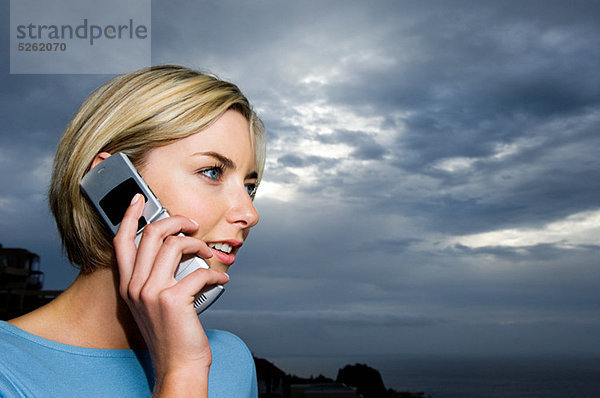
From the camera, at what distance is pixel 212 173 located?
67.1 inches

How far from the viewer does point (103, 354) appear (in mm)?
1648

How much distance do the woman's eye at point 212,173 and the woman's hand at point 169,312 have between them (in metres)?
0.39

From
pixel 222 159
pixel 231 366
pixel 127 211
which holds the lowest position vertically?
pixel 231 366

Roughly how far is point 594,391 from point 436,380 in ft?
176

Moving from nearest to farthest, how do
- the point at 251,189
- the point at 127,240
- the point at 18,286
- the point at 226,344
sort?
the point at 127,240 → the point at 251,189 → the point at 226,344 → the point at 18,286

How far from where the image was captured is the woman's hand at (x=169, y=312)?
4.05ft

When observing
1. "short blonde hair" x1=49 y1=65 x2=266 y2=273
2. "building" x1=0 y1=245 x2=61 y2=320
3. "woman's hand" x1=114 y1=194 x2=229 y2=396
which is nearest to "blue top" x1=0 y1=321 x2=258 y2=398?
"short blonde hair" x1=49 y1=65 x2=266 y2=273

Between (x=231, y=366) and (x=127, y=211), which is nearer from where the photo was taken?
(x=127, y=211)

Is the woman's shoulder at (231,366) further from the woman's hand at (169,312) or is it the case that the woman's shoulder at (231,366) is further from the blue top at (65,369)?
the woman's hand at (169,312)

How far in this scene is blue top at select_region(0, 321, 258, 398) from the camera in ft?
4.66

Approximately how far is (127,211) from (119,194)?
11cm

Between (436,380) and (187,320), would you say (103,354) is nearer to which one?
(187,320)

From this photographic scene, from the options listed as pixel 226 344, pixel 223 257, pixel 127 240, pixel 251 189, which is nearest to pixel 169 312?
pixel 127 240

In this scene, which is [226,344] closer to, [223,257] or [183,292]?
[223,257]
